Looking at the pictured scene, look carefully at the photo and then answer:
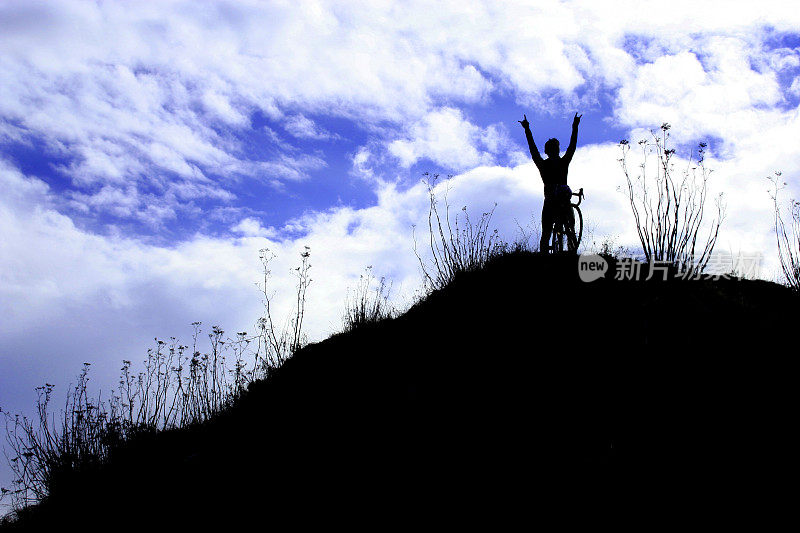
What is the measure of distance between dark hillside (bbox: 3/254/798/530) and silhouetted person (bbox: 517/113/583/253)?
738 millimetres

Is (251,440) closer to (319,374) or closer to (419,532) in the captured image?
(319,374)

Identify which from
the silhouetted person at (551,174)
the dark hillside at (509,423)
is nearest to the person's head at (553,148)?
the silhouetted person at (551,174)

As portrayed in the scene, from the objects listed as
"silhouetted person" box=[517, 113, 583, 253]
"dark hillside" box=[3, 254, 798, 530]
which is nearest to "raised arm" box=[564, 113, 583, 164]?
"silhouetted person" box=[517, 113, 583, 253]

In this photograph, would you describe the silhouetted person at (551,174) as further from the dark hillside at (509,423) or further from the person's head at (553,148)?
the dark hillside at (509,423)

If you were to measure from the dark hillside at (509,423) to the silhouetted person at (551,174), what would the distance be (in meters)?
0.74

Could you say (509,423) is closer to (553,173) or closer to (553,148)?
(553,173)

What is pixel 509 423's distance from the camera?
16.8 feet

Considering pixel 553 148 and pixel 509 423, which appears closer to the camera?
pixel 509 423

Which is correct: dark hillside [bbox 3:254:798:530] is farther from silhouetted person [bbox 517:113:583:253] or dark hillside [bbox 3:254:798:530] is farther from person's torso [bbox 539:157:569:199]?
person's torso [bbox 539:157:569:199]

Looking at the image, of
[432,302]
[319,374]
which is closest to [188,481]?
[319,374]

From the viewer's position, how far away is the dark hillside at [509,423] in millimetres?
4238

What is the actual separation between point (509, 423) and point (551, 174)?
4898 mm

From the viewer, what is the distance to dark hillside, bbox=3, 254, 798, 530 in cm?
424

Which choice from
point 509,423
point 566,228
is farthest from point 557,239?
point 509,423
